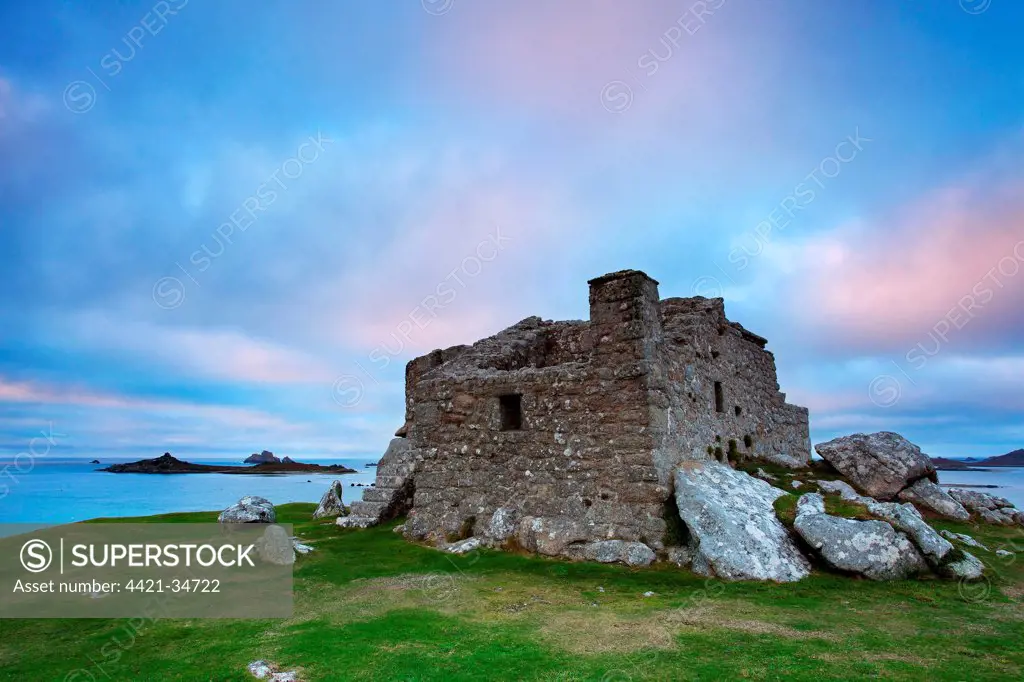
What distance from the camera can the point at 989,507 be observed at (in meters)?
12.9

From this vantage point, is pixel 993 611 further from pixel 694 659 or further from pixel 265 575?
pixel 265 575

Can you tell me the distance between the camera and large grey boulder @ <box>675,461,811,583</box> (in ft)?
28.3

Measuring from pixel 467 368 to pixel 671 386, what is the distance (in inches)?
192

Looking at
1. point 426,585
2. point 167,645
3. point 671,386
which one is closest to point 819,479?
point 671,386

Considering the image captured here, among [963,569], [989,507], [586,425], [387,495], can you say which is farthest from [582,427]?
[989,507]

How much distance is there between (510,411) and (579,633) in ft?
21.8

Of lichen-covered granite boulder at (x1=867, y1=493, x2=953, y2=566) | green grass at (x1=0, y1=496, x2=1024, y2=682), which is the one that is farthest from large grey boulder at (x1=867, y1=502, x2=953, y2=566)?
green grass at (x1=0, y1=496, x2=1024, y2=682)

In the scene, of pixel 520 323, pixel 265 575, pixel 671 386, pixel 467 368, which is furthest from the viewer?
pixel 520 323

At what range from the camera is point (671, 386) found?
1145cm

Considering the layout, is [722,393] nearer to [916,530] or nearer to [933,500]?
[933,500]

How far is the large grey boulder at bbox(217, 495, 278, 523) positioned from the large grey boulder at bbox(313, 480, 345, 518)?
2.85 m

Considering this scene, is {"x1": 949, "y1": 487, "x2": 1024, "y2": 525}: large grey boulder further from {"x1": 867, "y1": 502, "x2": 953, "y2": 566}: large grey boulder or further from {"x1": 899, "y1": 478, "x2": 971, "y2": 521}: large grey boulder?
{"x1": 867, "y1": 502, "x2": 953, "y2": 566}: large grey boulder

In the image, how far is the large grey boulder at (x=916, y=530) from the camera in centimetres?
845

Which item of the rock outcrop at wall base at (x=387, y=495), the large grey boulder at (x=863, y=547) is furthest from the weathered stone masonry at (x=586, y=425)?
the large grey boulder at (x=863, y=547)
